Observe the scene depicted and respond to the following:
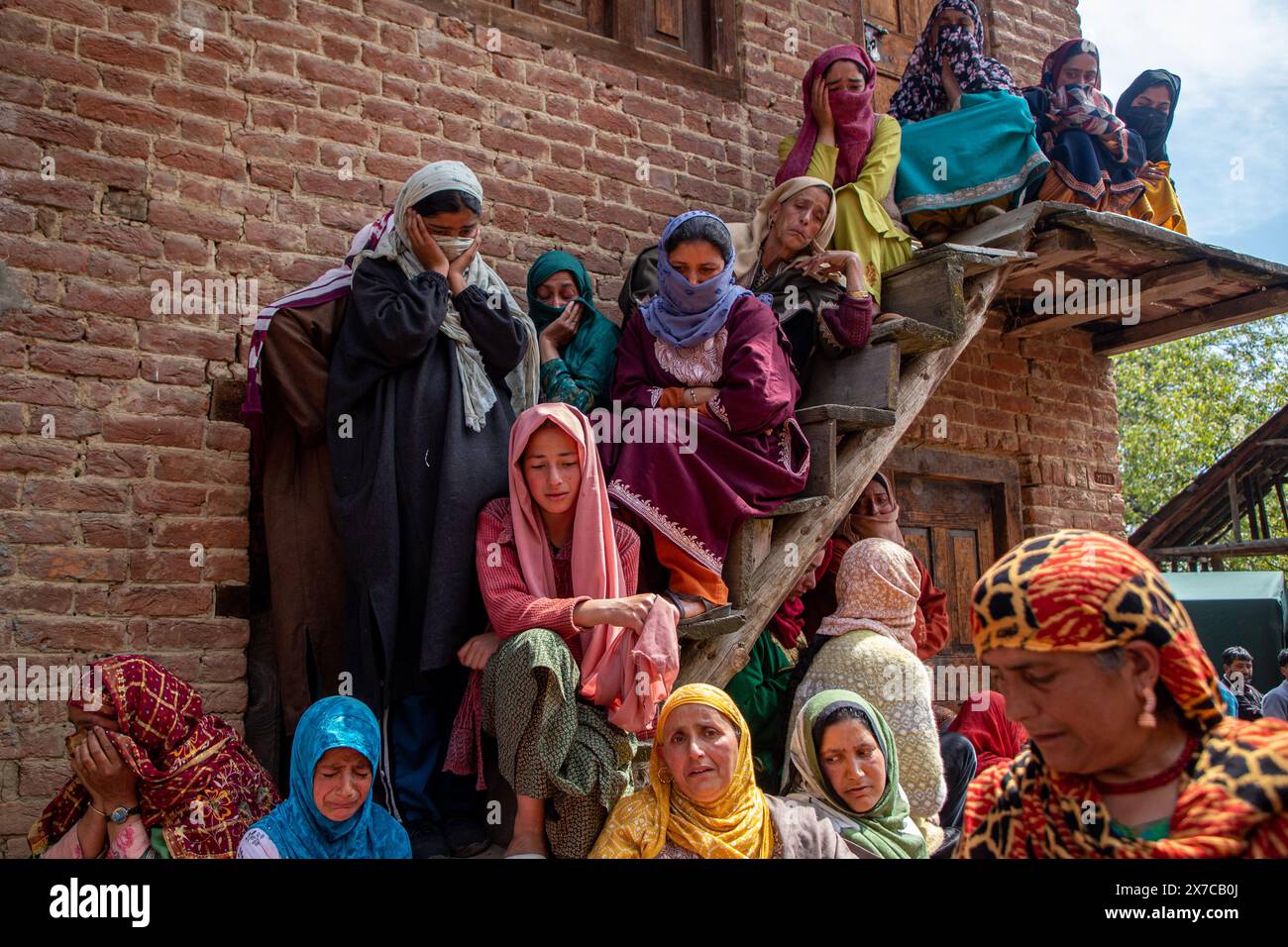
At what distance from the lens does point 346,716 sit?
298cm

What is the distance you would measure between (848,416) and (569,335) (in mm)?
1089

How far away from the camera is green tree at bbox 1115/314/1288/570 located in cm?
1944

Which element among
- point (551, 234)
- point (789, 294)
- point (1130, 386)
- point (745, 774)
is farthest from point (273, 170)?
point (1130, 386)

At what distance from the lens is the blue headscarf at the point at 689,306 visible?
3.96 meters

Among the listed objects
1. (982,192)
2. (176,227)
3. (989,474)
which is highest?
(982,192)

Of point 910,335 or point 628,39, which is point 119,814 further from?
point 628,39

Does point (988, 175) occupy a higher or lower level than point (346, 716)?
higher

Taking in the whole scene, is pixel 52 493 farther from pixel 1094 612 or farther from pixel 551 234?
pixel 1094 612

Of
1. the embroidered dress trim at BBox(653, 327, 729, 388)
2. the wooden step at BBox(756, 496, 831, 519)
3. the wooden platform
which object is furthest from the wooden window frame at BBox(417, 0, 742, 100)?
the wooden step at BBox(756, 496, 831, 519)

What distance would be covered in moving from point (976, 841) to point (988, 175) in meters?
4.09

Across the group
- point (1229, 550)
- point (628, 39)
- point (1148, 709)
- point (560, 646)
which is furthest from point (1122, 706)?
point (1229, 550)

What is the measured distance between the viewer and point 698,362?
13.0 ft

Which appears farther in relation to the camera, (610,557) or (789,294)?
(789,294)
